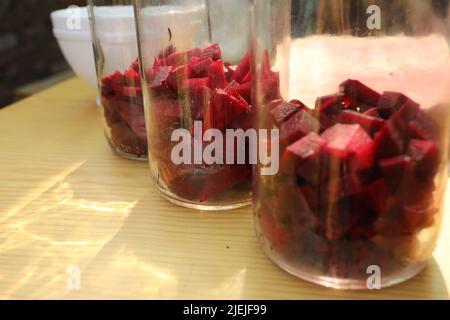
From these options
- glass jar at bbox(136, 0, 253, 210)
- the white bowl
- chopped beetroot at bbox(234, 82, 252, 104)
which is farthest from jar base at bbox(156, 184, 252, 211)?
the white bowl

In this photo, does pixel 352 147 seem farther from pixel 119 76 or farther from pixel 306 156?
pixel 119 76

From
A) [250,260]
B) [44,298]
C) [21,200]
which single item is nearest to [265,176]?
[250,260]

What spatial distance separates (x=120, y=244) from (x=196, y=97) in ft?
0.58

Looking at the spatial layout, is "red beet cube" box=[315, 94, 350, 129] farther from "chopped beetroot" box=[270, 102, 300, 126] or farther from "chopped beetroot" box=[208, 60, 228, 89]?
"chopped beetroot" box=[208, 60, 228, 89]

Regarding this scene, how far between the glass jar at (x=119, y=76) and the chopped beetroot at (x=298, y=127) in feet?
0.99

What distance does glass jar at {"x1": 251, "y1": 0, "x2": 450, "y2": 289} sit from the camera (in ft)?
1.26

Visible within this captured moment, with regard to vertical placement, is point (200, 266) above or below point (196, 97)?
below

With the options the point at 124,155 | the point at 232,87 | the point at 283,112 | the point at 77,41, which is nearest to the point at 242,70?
the point at 232,87

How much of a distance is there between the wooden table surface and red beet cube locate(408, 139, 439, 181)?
0.33ft

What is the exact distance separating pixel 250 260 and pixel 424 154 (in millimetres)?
184

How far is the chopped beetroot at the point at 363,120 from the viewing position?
386mm

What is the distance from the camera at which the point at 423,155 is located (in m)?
0.38

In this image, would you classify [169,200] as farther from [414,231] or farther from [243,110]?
[414,231]

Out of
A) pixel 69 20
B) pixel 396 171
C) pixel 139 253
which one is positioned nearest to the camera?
pixel 396 171
